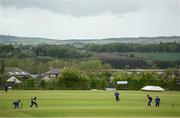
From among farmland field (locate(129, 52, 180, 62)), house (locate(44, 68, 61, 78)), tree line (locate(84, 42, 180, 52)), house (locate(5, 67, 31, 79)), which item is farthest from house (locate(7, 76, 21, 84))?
farmland field (locate(129, 52, 180, 62))

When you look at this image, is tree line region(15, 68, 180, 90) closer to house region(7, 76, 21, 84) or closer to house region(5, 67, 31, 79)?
house region(7, 76, 21, 84)

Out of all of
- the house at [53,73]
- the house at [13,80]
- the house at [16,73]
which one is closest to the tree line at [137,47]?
the house at [53,73]

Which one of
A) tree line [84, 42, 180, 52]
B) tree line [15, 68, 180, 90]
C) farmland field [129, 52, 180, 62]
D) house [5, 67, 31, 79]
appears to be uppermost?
tree line [84, 42, 180, 52]

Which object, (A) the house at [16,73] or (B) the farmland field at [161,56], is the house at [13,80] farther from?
(B) the farmland field at [161,56]

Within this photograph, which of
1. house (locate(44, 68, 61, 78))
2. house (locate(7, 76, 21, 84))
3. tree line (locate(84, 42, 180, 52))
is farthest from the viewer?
house (locate(44, 68, 61, 78))

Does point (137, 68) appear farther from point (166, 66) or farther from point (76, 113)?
point (76, 113)

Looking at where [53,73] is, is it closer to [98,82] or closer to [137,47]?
[98,82]

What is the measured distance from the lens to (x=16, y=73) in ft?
127

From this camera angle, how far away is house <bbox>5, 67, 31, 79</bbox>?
3584 cm

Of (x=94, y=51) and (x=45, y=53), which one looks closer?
(x=45, y=53)

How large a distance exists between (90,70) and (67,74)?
48.4ft

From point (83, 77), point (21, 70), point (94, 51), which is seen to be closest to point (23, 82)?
point (21, 70)

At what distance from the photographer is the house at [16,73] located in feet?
118

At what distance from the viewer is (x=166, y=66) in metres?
38.3
